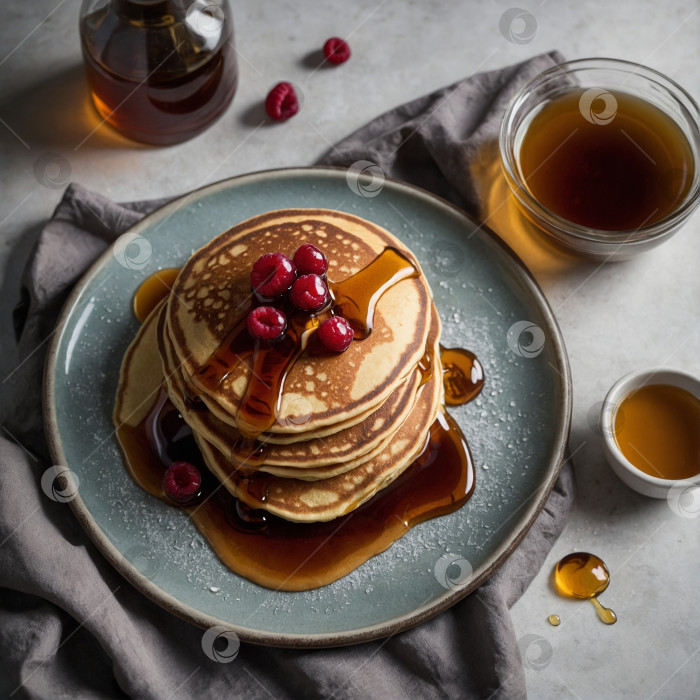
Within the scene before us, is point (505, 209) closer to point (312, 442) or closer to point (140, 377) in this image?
point (312, 442)

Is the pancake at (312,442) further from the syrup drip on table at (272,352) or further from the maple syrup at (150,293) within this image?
the maple syrup at (150,293)

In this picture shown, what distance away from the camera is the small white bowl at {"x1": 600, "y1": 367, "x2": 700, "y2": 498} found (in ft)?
7.46

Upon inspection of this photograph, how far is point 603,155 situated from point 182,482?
4.87 ft

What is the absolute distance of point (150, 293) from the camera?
97.0 inches

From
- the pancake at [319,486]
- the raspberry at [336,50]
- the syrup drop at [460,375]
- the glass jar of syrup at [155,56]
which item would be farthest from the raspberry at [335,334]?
the raspberry at [336,50]

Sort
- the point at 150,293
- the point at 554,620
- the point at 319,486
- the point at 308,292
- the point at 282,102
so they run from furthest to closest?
the point at 282,102, the point at 150,293, the point at 554,620, the point at 319,486, the point at 308,292

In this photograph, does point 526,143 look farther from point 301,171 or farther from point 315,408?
point 315,408

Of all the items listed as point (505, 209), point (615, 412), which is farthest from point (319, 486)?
point (505, 209)

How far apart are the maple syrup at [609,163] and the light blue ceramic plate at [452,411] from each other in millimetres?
253

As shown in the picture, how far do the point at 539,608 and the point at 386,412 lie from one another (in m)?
0.70

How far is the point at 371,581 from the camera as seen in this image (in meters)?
2.17

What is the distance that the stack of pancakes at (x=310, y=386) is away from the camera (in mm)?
2035

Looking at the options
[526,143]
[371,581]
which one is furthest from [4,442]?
[526,143]

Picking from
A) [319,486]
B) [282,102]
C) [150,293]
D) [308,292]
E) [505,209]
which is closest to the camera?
[308,292]
